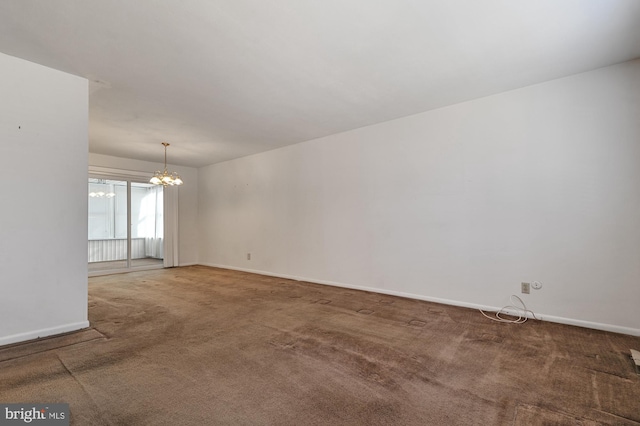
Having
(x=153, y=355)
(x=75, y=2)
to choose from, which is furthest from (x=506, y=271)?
(x=75, y=2)

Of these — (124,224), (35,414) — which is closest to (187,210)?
(124,224)

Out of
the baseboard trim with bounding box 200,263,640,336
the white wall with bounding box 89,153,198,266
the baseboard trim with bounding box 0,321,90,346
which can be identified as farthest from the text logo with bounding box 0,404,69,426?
the white wall with bounding box 89,153,198,266

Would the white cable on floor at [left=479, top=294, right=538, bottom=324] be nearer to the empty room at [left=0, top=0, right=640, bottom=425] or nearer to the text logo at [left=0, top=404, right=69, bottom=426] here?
the empty room at [left=0, top=0, right=640, bottom=425]

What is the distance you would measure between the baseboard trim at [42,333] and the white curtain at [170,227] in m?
4.62

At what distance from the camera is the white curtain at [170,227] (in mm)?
7551

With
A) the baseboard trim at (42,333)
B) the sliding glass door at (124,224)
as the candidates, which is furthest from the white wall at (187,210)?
the baseboard trim at (42,333)

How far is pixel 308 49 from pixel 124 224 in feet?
23.2

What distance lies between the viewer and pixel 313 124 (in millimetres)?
4812

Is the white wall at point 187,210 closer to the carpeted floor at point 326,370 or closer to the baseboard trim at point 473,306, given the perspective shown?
the baseboard trim at point 473,306

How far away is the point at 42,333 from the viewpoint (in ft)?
9.45

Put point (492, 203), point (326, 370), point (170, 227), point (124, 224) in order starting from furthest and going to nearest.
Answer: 1. point (170, 227)
2. point (124, 224)
3. point (492, 203)
4. point (326, 370)

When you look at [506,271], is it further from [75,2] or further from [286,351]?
[75,2]

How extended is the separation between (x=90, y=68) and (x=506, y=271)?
17.0 ft

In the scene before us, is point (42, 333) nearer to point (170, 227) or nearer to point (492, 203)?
point (170, 227)
